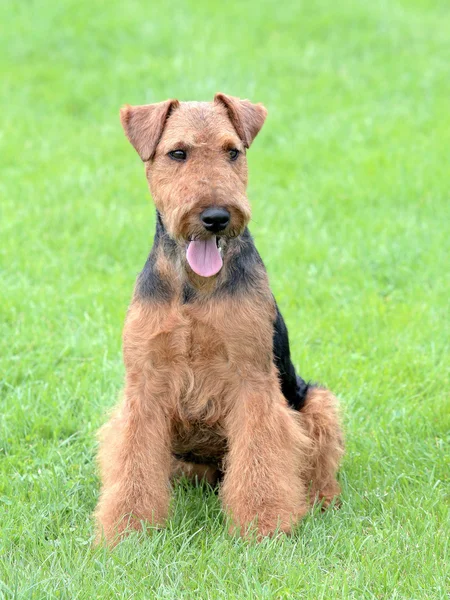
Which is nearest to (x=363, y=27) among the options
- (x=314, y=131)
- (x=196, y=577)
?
(x=314, y=131)

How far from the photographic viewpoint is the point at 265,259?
755 cm

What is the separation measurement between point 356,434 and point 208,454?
110cm

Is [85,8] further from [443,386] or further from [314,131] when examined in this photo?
[443,386]

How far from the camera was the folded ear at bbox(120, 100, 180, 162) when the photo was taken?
4.23 metres

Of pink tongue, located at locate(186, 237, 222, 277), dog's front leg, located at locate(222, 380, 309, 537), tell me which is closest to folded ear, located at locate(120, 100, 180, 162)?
pink tongue, located at locate(186, 237, 222, 277)

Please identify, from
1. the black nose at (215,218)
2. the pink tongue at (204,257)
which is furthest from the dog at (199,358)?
the black nose at (215,218)

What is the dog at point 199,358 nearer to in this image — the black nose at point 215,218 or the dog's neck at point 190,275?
the dog's neck at point 190,275

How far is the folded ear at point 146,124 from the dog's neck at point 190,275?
34 cm

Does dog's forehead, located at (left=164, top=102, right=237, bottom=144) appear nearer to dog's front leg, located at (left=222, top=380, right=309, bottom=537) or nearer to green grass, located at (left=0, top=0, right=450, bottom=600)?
dog's front leg, located at (left=222, top=380, right=309, bottom=537)

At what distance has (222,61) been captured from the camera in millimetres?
11891

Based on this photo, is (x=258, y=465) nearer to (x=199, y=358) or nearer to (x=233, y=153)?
(x=199, y=358)

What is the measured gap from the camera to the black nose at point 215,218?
3.83 meters

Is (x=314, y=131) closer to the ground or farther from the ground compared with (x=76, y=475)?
farther from the ground

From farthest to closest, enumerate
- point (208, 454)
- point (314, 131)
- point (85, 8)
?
1. point (85, 8)
2. point (314, 131)
3. point (208, 454)
